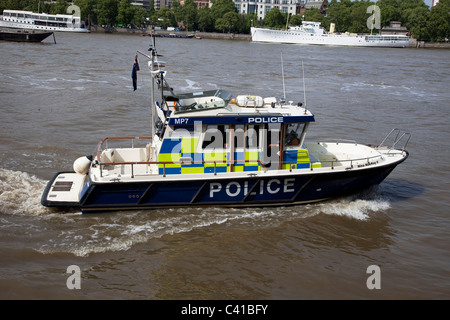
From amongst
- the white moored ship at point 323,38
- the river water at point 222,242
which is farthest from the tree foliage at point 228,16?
the river water at point 222,242

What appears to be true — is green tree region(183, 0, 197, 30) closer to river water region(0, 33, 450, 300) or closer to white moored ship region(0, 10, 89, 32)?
white moored ship region(0, 10, 89, 32)

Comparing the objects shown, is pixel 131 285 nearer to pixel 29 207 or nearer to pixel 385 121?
pixel 29 207

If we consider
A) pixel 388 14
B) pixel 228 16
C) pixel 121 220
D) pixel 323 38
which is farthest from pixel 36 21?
pixel 121 220

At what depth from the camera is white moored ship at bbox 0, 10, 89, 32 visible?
8756 centimetres

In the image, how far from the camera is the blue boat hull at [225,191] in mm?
10688

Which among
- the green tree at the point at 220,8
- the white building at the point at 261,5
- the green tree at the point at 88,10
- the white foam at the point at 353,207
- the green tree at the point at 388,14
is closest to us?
the white foam at the point at 353,207

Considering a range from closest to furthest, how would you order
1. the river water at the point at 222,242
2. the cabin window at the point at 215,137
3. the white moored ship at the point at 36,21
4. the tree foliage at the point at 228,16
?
the river water at the point at 222,242 → the cabin window at the point at 215,137 → the white moored ship at the point at 36,21 → the tree foliage at the point at 228,16

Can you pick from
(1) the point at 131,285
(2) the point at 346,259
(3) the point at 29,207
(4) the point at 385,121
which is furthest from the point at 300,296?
(4) the point at 385,121

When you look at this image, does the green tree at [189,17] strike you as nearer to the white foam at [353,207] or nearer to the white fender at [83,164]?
the white fender at [83,164]

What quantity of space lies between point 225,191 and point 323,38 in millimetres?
94656

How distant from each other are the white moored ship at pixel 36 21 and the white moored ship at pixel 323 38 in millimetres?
38965

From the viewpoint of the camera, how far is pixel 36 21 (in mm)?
89938

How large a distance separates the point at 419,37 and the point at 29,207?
114259 millimetres

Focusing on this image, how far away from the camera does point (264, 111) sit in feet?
37.0
